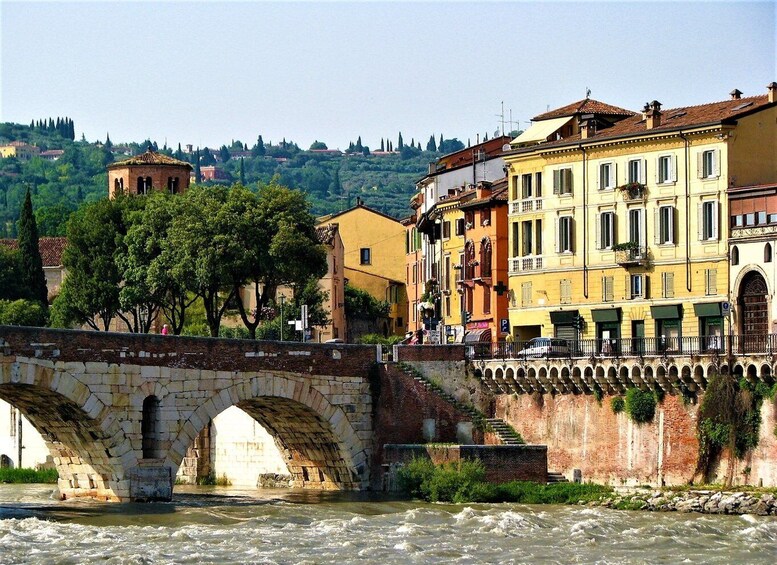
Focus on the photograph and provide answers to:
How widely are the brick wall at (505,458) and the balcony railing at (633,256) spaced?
9470mm

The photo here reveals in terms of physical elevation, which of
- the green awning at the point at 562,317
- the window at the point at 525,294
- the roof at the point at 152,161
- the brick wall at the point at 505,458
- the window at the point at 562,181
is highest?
the roof at the point at 152,161

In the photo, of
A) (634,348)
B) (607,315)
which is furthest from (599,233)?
(634,348)

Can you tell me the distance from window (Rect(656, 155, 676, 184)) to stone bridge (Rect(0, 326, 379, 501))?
1297cm

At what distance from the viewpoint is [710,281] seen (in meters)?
76.2

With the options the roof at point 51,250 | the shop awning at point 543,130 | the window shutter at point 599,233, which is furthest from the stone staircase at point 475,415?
the roof at point 51,250

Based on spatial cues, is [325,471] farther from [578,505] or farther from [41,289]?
[41,289]

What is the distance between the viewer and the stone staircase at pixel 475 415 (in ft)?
249

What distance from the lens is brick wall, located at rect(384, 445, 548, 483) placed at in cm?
7181

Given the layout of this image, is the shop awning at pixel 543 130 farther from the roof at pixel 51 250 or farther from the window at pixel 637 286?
the roof at pixel 51 250

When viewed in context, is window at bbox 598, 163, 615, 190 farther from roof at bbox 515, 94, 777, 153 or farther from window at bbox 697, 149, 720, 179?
window at bbox 697, 149, 720, 179

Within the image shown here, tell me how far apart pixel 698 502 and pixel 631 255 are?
14.9 m

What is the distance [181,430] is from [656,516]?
55.7 feet

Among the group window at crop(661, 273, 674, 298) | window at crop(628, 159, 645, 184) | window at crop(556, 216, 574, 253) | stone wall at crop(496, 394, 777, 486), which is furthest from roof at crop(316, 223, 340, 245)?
stone wall at crop(496, 394, 777, 486)

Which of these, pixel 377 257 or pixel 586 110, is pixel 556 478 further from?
pixel 377 257
